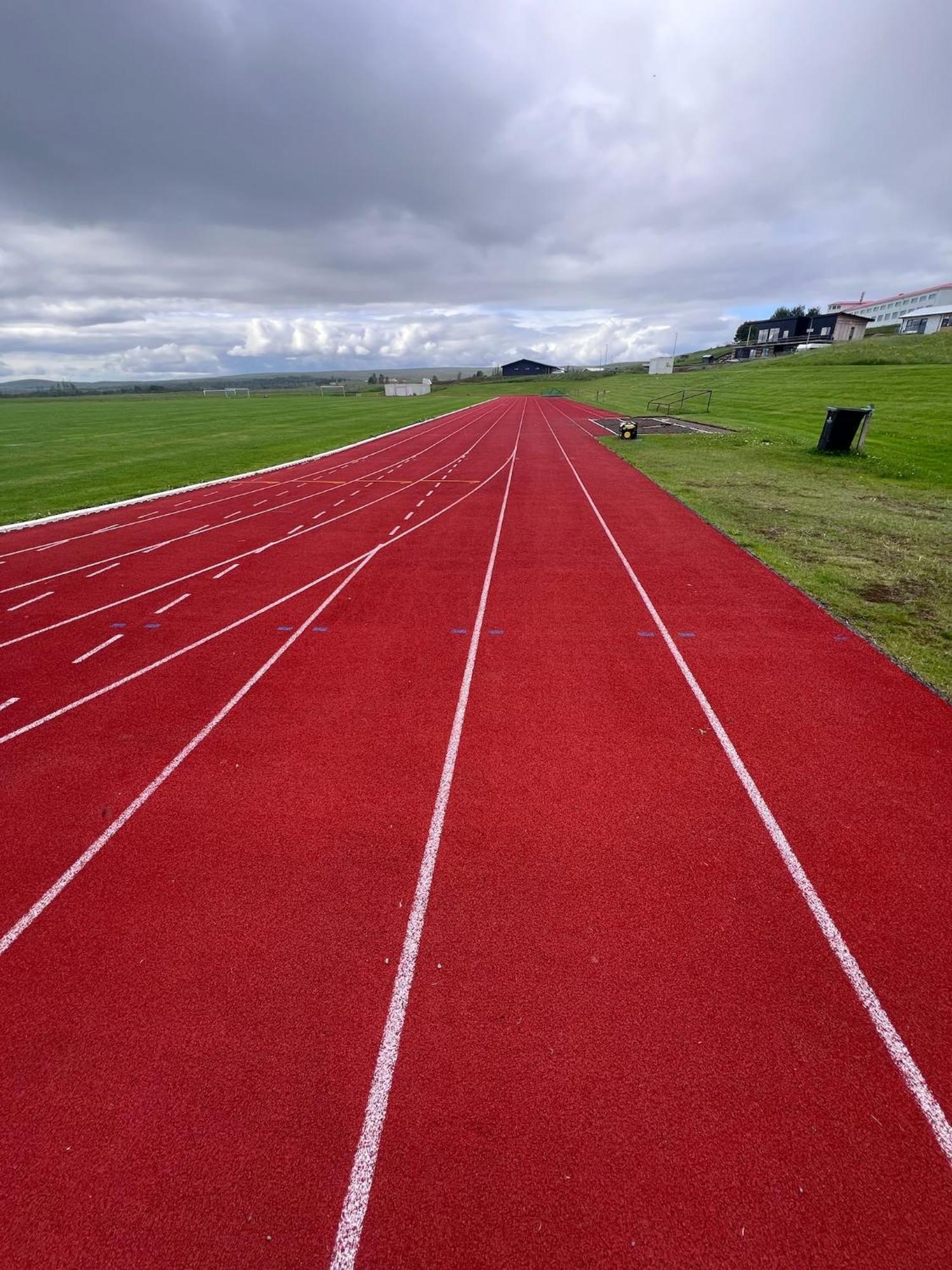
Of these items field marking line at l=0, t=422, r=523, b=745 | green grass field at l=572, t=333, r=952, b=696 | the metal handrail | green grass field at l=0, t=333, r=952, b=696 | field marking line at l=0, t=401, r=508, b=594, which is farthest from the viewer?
the metal handrail

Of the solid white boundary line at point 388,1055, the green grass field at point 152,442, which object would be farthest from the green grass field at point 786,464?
the solid white boundary line at point 388,1055

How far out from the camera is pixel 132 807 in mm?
5750

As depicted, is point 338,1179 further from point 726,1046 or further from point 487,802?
point 487,802

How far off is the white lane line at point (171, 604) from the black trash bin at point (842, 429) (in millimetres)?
25361

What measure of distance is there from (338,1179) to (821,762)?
5.60 m

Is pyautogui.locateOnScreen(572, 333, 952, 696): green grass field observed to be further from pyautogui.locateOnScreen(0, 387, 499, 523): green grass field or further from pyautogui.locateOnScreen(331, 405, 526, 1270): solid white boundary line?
→ pyautogui.locateOnScreen(0, 387, 499, 523): green grass field

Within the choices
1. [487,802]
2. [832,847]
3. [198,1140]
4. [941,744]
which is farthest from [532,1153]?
[941,744]

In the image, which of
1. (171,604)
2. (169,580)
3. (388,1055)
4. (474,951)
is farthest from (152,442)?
(388,1055)

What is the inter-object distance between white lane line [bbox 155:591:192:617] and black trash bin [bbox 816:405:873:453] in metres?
25.4

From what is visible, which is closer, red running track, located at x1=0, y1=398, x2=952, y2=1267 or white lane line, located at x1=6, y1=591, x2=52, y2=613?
red running track, located at x1=0, y1=398, x2=952, y2=1267

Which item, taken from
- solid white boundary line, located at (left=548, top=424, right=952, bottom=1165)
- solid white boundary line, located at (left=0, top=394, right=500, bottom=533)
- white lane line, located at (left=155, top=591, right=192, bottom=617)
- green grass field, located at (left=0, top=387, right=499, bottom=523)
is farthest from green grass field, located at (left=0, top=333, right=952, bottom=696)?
white lane line, located at (left=155, top=591, right=192, bottom=617)

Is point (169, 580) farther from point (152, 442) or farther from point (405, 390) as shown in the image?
point (405, 390)

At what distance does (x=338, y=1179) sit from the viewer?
315 cm

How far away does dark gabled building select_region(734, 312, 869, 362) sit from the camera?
86.0m
